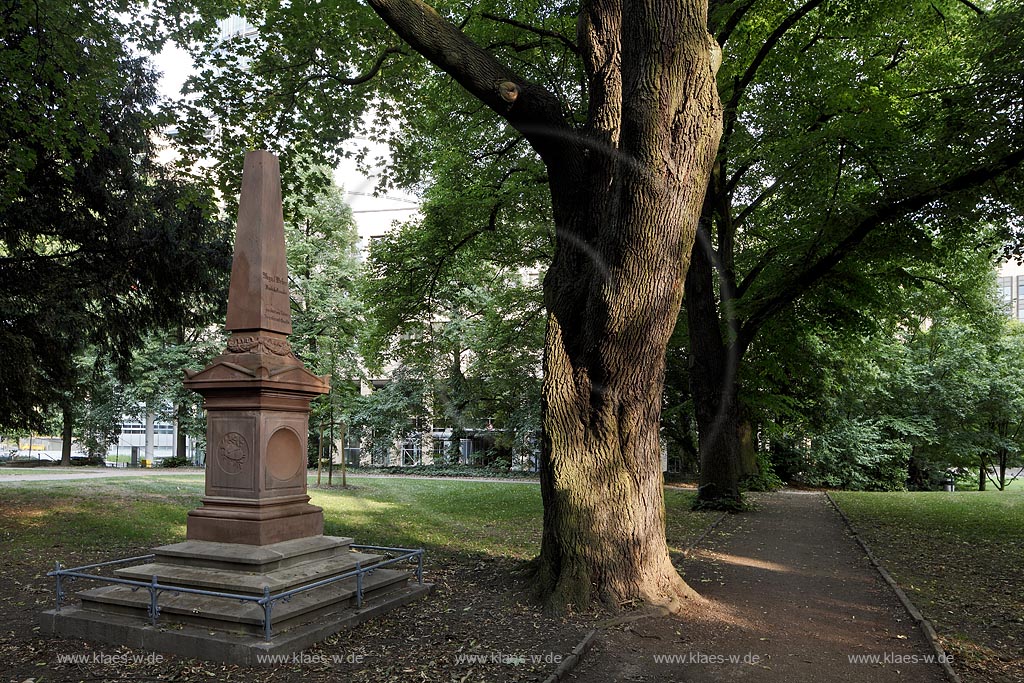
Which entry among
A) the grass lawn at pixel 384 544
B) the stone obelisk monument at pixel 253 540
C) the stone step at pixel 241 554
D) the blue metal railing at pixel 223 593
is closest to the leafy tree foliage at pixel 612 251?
the grass lawn at pixel 384 544

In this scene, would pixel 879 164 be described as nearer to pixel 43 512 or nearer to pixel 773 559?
pixel 773 559

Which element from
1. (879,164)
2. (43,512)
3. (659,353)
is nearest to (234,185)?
(43,512)

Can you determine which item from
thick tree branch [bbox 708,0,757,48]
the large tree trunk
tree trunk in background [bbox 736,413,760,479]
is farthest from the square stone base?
tree trunk in background [bbox 736,413,760,479]

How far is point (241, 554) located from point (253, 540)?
0.25 meters

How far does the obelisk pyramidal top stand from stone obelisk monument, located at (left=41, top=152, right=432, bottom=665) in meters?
0.02

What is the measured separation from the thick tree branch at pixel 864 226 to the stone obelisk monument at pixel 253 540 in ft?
36.8

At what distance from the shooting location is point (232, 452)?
26.2ft

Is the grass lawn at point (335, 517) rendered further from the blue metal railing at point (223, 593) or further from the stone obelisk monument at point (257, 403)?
the stone obelisk monument at point (257, 403)

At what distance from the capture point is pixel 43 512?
584 inches

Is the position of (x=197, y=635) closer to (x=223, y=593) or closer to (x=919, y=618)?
(x=223, y=593)

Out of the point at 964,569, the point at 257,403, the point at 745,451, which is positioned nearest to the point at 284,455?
the point at 257,403

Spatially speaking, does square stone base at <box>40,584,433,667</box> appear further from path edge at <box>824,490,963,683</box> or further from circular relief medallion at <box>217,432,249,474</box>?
path edge at <box>824,490,963,683</box>

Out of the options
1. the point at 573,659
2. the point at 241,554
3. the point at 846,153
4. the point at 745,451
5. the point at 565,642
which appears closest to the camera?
the point at 573,659

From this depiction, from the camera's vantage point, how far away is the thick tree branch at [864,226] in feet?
41.7
